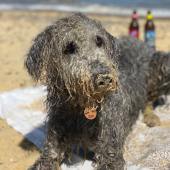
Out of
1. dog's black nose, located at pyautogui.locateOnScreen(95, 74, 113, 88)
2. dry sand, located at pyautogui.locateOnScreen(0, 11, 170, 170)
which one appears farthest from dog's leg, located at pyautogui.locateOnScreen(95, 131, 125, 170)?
dog's black nose, located at pyautogui.locateOnScreen(95, 74, 113, 88)

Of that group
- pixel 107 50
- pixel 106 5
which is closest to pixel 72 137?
pixel 107 50

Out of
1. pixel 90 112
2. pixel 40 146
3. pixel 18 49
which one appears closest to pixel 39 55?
pixel 90 112

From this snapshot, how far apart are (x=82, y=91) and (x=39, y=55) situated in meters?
0.68

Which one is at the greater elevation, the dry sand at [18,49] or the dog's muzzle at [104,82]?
the dog's muzzle at [104,82]

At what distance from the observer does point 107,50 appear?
525cm

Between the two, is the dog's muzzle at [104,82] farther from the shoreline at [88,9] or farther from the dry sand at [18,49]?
the shoreline at [88,9]

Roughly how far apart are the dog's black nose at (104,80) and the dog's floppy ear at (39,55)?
2.58ft

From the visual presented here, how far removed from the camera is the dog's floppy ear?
5.22m

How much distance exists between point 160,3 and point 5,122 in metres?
13.8

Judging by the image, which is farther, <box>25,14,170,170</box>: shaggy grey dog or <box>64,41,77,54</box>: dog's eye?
<box>64,41,77,54</box>: dog's eye

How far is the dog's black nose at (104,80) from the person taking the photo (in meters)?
4.59

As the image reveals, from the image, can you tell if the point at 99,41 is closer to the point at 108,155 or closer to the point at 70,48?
the point at 70,48

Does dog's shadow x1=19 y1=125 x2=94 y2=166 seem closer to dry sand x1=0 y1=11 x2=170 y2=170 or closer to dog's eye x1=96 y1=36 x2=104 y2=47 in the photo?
dry sand x1=0 y1=11 x2=170 y2=170

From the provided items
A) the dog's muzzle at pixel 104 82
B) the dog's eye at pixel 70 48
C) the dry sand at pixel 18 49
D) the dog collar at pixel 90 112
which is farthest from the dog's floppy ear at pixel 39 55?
the dry sand at pixel 18 49
